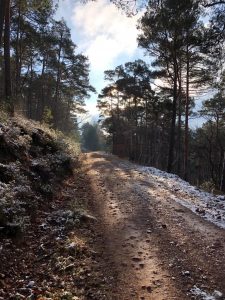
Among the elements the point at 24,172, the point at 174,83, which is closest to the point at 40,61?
the point at 174,83

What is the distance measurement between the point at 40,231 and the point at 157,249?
239cm

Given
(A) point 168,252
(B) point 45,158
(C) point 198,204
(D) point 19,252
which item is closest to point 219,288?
(A) point 168,252

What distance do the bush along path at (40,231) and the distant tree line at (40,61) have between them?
5.40 metres

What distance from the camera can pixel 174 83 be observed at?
82.3 feet

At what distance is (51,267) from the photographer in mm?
6227

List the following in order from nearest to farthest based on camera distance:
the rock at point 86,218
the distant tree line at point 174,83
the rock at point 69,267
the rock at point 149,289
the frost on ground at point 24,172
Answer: the rock at point 149,289 < the rock at point 69,267 < the frost on ground at point 24,172 < the rock at point 86,218 < the distant tree line at point 174,83

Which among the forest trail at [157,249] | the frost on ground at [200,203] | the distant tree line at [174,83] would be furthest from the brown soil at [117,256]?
the distant tree line at [174,83]

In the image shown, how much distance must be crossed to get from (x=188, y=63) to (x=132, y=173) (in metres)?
12.1

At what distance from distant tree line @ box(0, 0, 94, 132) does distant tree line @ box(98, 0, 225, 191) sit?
4874 mm

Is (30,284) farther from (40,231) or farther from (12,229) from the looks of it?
(40,231)

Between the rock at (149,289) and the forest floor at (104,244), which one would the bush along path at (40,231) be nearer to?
the forest floor at (104,244)

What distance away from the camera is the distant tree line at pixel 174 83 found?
14.5 meters

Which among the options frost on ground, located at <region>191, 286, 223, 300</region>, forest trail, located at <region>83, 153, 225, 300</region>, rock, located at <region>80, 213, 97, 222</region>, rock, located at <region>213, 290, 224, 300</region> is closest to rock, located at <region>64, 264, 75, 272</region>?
forest trail, located at <region>83, 153, 225, 300</region>

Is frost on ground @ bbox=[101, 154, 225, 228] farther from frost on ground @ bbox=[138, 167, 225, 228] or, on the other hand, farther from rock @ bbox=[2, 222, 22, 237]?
rock @ bbox=[2, 222, 22, 237]
